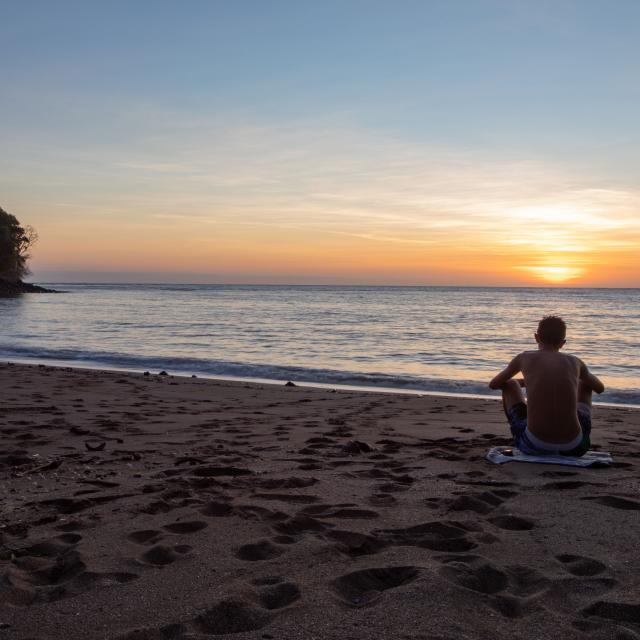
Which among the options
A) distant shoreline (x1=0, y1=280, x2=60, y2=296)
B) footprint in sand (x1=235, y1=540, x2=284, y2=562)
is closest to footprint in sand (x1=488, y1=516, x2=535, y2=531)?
footprint in sand (x1=235, y1=540, x2=284, y2=562)

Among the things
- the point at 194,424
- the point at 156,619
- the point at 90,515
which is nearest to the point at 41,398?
the point at 194,424

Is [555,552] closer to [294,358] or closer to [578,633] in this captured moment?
[578,633]

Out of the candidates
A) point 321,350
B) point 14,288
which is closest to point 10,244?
point 14,288

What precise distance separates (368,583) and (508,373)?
10.6ft

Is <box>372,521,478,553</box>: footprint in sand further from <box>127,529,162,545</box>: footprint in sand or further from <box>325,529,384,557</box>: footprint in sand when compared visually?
<box>127,529,162,545</box>: footprint in sand

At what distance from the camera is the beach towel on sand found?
5.36 meters

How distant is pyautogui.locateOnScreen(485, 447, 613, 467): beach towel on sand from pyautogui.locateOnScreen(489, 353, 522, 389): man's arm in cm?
60

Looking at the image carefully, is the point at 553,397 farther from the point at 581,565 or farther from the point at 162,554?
the point at 162,554

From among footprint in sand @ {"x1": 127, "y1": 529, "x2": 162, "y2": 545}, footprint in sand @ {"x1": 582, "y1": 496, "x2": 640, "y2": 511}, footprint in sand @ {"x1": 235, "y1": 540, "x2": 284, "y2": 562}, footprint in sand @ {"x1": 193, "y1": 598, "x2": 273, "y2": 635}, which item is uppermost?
footprint in sand @ {"x1": 582, "y1": 496, "x2": 640, "y2": 511}

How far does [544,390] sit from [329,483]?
2.05 meters

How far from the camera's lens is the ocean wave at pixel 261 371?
12789 millimetres

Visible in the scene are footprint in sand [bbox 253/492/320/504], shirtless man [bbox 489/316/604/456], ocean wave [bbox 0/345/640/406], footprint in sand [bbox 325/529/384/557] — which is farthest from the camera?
ocean wave [bbox 0/345/640/406]

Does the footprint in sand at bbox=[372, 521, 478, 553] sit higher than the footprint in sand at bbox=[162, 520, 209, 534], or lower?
higher

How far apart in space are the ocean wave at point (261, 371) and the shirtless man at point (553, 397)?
659cm
